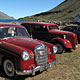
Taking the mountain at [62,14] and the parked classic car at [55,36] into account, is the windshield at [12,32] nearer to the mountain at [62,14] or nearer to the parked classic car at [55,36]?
the parked classic car at [55,36]

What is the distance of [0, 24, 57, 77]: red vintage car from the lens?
4840 millimetres

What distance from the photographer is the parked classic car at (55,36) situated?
9.46 m

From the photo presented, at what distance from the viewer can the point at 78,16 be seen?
187 feet

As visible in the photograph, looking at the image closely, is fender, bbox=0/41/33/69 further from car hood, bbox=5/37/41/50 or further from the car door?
the car door

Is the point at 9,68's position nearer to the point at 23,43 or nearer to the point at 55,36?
the point at 23,43

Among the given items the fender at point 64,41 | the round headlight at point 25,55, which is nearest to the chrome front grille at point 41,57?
the round headlight at point 25,55

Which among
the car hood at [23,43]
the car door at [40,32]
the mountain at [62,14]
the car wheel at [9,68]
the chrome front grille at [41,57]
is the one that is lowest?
the car wheel at [9,68]

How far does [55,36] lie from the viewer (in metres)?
9.74

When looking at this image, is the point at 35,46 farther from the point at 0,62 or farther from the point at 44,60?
the point at 0,62

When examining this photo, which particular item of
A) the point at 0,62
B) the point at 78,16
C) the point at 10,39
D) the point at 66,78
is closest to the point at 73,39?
the point at 66,78

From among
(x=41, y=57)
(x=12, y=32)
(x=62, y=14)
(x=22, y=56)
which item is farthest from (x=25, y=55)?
(x=62, y=14)

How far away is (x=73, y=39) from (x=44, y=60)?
15.8 feet

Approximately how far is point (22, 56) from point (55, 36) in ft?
17.4

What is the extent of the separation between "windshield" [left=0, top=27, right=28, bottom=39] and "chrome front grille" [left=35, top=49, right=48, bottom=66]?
5.47 ft
